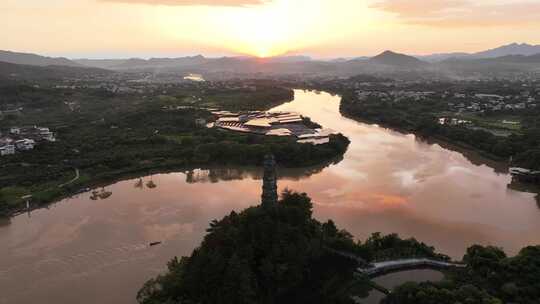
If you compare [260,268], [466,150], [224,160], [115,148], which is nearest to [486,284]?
[260,268]

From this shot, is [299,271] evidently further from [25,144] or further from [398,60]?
[398,60]

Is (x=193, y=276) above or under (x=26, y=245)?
above

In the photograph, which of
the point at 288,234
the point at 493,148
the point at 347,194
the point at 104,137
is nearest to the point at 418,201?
the point at 347,194

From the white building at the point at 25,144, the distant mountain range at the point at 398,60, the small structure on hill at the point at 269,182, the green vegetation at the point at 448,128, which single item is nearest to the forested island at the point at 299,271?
the small structure on hill at the point at 269,182

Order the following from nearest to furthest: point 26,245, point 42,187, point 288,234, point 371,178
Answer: point 288,234
point 26,245
point 42,187
point 371,178

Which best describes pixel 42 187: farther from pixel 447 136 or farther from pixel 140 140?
pixel 447 136

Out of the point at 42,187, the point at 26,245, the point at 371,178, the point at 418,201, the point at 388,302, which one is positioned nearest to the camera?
the point at 388,302
